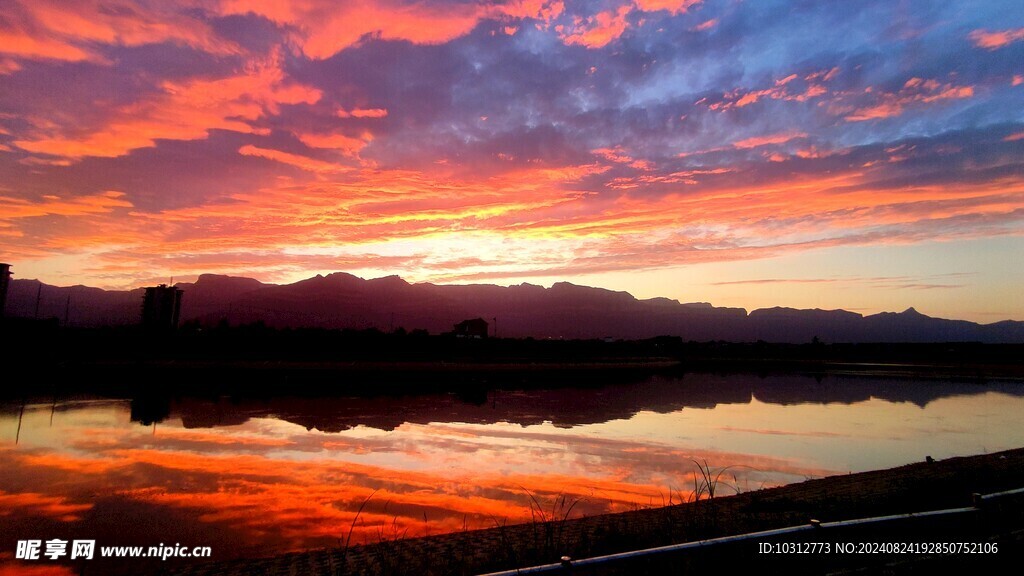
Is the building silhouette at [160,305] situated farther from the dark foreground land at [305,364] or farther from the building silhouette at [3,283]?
the building silhouette at [3,283]

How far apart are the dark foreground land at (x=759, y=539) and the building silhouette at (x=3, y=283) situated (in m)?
110

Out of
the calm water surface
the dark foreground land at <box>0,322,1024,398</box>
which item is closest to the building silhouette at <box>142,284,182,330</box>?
the dark foreground land at <box>0,322,1024,398</box>

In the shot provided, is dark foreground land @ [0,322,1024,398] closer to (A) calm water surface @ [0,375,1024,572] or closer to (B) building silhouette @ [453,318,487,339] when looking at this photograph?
(A) calm water surface @ [0,375,1024,572]

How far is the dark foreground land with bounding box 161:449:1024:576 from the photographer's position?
20.4 ft

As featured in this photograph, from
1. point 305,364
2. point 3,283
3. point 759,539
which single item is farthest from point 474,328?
point 759,539

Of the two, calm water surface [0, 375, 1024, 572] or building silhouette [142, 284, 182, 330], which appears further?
building silhouette [142, 284, 182, 330]

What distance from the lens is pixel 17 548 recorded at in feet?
31.0

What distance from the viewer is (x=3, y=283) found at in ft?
293

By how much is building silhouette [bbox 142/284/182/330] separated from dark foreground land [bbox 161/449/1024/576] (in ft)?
431

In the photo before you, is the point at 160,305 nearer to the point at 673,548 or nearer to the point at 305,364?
the point at 305,364

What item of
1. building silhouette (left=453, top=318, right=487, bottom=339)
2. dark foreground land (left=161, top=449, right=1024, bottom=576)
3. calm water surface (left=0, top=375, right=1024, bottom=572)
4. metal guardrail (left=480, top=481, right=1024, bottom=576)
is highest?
building silhouette (left=453, top=318, right=487, bottom=339)

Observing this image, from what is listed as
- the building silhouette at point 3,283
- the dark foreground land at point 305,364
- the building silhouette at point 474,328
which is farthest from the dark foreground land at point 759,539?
the building silhouette at point 474,328

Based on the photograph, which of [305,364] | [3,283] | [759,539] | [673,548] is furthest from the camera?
[3,283]

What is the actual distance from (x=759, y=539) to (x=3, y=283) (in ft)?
392
